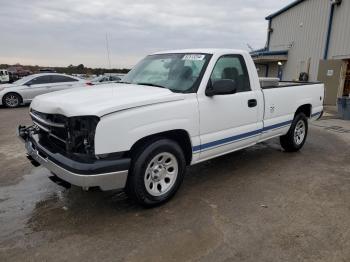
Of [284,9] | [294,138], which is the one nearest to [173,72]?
[294,138]

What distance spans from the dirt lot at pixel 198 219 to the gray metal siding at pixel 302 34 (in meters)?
13.5

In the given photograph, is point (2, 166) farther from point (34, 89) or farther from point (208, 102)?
point (34, 89)

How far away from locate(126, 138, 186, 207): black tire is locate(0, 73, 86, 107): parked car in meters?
11.7

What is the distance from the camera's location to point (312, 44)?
1792cm

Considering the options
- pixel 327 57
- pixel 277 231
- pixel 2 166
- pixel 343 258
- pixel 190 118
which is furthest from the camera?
pixel 327 57

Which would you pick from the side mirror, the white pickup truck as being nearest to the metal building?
the white pickup truck

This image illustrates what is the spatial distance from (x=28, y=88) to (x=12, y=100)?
2.75ft

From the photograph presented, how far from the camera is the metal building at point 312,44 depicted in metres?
15.0

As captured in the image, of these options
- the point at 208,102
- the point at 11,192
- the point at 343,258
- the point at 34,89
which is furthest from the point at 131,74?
the point at 34,89

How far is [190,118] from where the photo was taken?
4035 mm

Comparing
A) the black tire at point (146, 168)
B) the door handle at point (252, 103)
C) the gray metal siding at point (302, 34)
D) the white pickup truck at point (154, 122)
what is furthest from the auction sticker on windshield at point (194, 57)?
the gray metal siding at point (302, 34)

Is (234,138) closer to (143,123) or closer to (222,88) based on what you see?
(222,88)

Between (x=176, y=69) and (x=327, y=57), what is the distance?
559 inches

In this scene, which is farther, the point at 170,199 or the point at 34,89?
the point at 34,89
